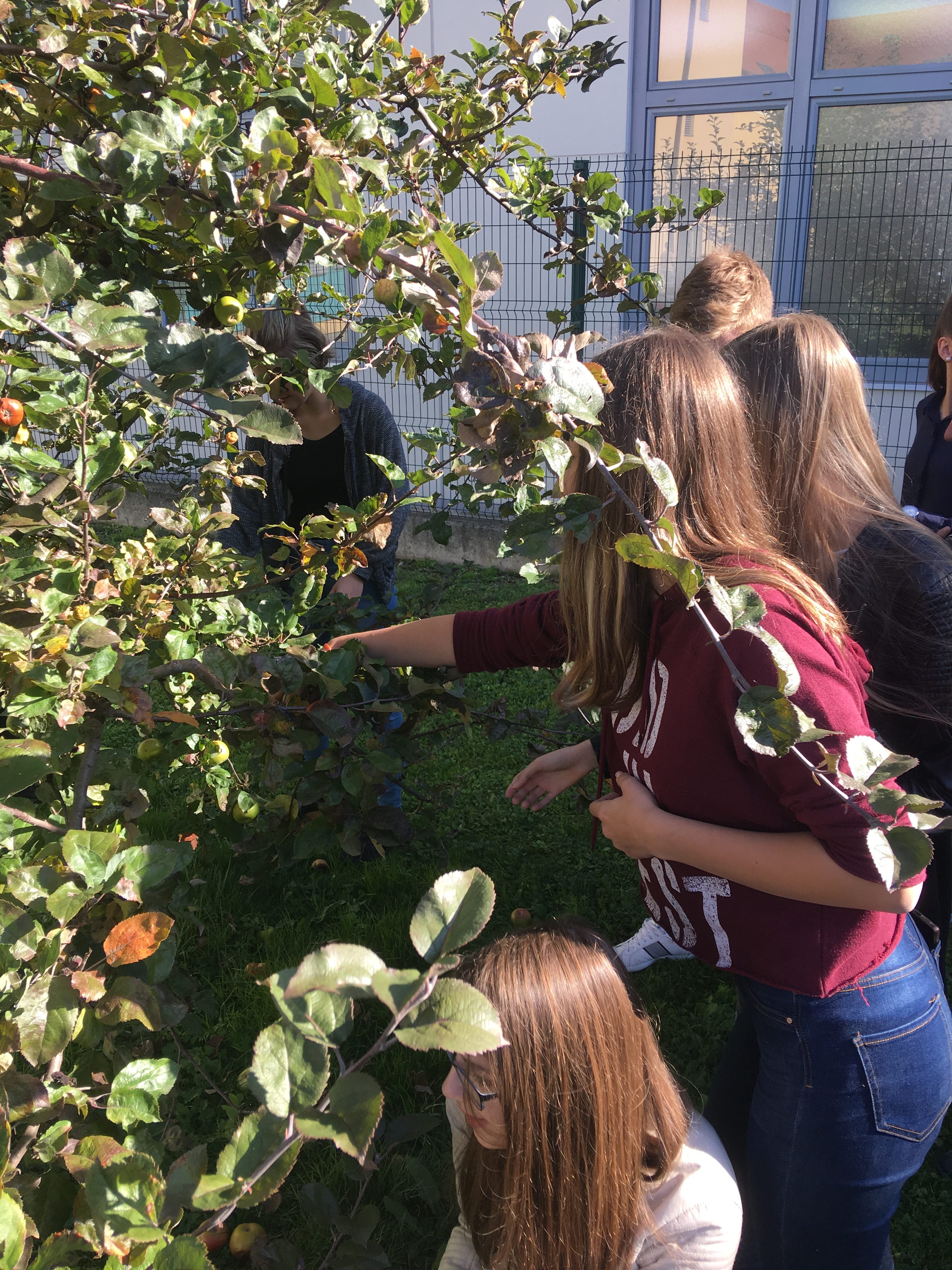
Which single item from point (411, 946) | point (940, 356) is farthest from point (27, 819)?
point (940, 356)

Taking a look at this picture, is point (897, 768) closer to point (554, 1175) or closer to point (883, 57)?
point (554, 1175)

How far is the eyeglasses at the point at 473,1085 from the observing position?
1.14m

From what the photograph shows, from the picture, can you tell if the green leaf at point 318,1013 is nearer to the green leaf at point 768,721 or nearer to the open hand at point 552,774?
the green leaf at point 768,721

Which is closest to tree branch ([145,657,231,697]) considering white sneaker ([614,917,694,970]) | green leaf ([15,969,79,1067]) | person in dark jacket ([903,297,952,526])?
green leaf ([15,969,79,1067])

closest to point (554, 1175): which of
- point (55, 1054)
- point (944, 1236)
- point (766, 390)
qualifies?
point (55, 1054)

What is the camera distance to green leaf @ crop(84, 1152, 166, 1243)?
0.65m

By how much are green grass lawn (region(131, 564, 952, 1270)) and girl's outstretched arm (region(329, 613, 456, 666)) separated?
59cm

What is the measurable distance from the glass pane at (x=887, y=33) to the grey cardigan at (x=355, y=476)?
5.14 m

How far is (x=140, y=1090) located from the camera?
0.92m

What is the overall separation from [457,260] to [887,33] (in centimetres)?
664

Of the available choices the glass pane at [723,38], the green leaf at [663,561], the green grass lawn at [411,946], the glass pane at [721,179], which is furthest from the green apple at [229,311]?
the glass pane at [723,38]

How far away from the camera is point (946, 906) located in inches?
59.9

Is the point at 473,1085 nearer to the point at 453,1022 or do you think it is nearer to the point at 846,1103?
the point at 846,1103

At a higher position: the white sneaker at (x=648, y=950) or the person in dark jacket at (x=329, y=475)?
the person in dark jacket at (x=329, y=475)
